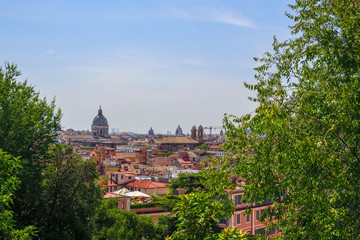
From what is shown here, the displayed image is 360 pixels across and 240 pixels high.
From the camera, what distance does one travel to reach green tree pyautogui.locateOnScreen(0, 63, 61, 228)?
54.2ft

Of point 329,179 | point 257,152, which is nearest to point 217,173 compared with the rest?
point 257,152

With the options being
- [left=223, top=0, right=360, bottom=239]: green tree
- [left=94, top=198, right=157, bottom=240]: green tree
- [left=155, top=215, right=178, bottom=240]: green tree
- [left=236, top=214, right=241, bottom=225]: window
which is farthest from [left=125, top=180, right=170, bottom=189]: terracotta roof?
[left=223, top=0, right=360, bottom=239]: green tree

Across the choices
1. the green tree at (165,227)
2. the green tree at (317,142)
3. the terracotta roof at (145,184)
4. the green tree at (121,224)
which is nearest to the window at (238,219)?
the green tree at (165,227)

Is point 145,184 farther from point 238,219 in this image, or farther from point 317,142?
point 317,142

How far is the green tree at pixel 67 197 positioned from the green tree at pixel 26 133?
873 millimetres

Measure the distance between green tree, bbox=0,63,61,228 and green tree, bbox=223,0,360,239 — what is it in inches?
418

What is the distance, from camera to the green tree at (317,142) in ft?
23.7

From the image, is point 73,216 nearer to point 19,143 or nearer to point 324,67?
point 19,143

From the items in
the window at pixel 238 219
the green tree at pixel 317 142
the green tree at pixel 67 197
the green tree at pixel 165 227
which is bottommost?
the window at pixel 238 219

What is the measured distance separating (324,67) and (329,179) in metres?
3.16

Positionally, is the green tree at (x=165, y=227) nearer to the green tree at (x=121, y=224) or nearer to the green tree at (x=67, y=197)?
the green tree at (x=121, y=224)

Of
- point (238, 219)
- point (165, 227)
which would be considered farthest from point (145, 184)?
point (165, 227)

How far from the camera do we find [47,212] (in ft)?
66.9

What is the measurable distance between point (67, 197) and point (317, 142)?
16438 mm
